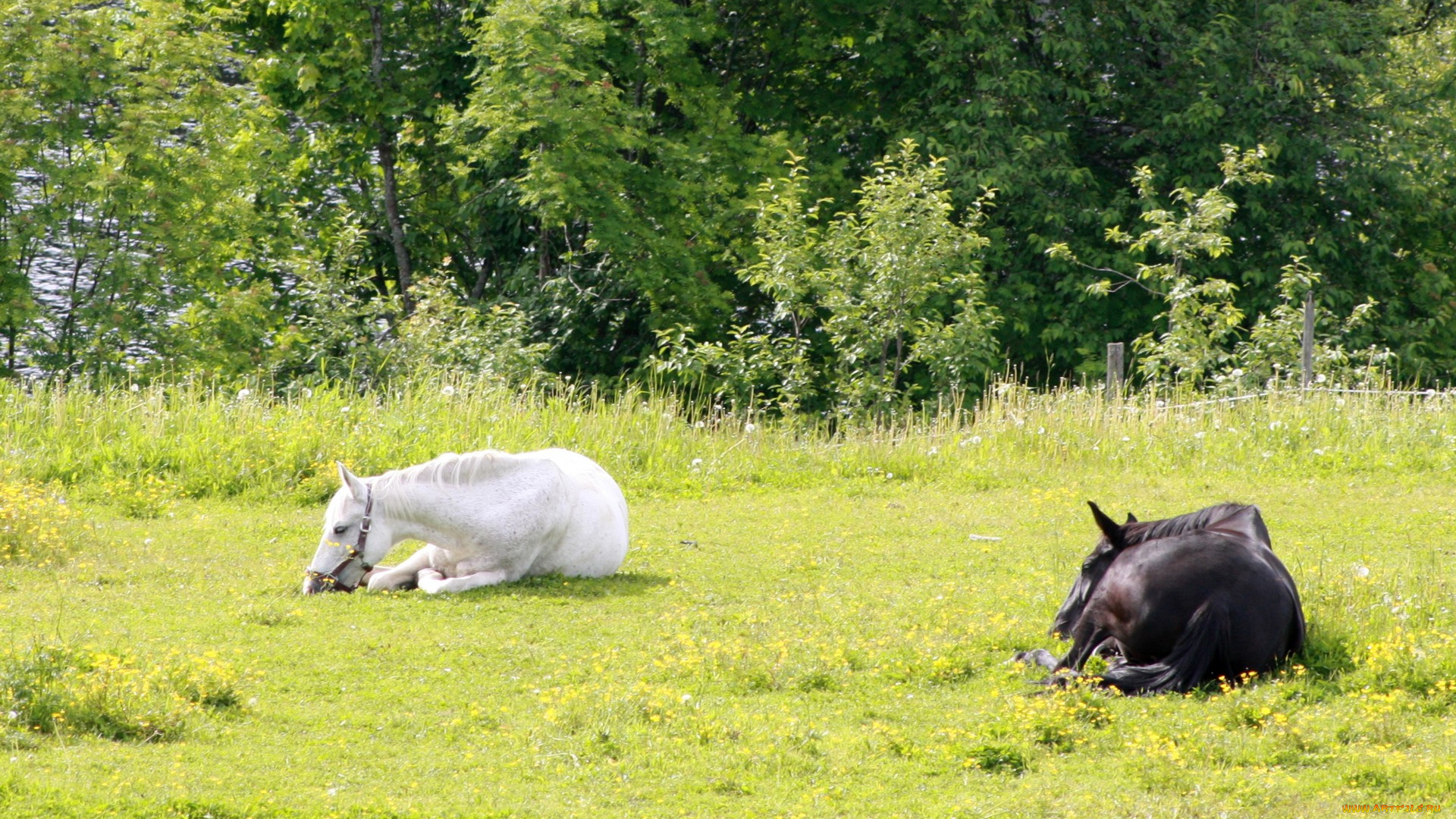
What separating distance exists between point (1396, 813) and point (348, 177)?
25.3 meters

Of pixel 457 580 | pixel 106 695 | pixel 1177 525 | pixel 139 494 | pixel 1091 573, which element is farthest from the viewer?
pixel 139 494

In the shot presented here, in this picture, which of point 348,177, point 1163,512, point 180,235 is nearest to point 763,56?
point 348,177

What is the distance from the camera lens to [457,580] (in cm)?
969

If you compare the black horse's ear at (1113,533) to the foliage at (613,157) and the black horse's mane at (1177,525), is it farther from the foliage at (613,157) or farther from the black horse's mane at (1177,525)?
the foliage at (613,157)

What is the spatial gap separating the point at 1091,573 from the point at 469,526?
411 cm

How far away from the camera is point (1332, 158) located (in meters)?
25.1

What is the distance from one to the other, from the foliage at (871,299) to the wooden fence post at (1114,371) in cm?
245

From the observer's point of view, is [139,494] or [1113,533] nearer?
[1113,533]

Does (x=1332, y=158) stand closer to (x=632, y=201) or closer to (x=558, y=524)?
(x=632, y=201)

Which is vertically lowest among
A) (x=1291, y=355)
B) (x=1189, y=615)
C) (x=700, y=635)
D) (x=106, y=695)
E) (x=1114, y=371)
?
(x=700, y=635)

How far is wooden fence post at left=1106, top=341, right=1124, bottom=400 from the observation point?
17.1 m

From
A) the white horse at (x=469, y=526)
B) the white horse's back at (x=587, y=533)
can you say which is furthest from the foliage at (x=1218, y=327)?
the white horse at (x=469, y=526)

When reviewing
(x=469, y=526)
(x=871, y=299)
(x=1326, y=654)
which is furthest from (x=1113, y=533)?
(x=871, y=299)

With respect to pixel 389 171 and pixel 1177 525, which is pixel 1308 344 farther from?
pixel 389 171
